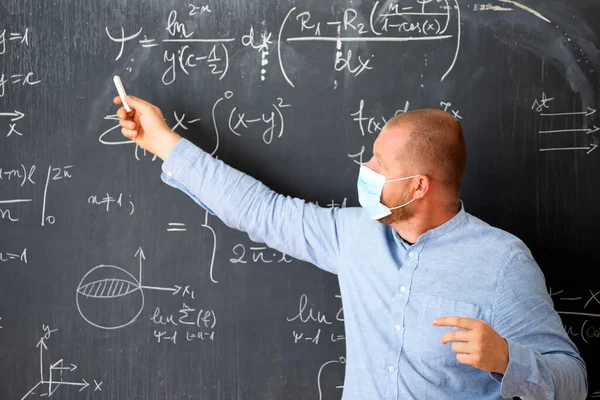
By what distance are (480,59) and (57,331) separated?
1761 millimetres

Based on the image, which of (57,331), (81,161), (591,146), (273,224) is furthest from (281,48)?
(57,331)

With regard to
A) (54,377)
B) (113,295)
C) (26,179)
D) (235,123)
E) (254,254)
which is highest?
(235,123)

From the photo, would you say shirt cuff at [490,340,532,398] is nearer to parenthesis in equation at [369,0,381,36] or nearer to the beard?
the beard

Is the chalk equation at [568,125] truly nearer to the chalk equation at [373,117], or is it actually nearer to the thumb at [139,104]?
the chalk equation at [373,117]

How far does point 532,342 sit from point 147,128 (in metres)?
1.33

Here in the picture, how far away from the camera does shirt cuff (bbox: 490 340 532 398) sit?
1448 millimetres

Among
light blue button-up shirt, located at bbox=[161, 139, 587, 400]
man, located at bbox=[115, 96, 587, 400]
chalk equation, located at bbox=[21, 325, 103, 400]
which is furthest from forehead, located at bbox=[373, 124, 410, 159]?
chalk equation, located at bbox=[21, 325, 103, 400]

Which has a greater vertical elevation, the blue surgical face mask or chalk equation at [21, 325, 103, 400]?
the blue surgical face mask

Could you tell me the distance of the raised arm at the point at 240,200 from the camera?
1934 millimetres

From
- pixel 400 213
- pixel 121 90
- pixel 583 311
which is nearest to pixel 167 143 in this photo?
pixel 121 90

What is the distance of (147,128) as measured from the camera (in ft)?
6.57

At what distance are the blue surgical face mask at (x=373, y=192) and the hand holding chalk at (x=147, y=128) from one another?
0.62m

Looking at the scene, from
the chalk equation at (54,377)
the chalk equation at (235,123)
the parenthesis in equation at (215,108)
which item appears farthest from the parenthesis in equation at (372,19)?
the chalk equation at (54,377)

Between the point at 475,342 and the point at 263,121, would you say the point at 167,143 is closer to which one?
the point at 263,121
